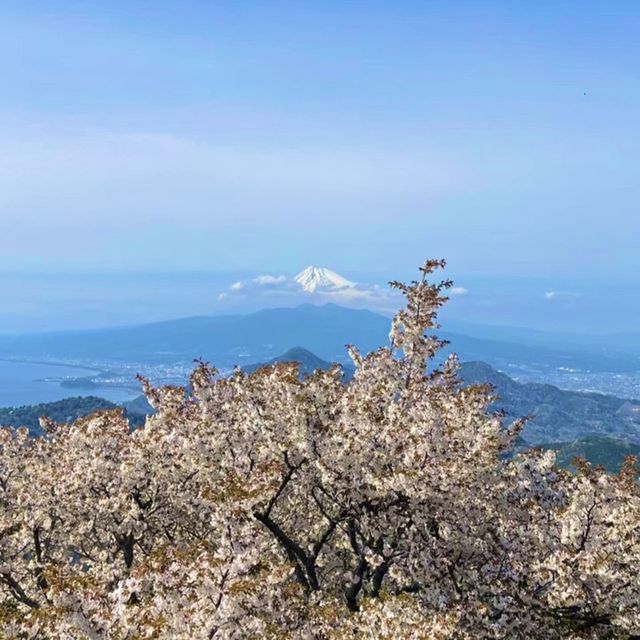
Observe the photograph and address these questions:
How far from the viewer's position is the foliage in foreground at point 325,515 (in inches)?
492

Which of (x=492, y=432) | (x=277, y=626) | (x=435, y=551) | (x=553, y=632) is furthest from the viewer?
(x=492, y=432)

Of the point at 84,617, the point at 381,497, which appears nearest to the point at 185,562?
the point at 84,617

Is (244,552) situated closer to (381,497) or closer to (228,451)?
(381,497)

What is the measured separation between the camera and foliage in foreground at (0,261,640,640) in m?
12.5

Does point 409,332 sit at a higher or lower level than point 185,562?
higher

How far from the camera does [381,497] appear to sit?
17.1m

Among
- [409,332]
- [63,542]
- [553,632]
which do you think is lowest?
[63,542]

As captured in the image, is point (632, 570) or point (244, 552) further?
point (632, 570)

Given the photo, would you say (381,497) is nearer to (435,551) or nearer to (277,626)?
(435,551)

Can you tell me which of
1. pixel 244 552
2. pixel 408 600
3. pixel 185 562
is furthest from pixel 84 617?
pixel 408 600

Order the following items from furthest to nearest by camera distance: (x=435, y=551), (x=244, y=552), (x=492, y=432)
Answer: (x=492, y=432), (x=435, y=551), (x=244, y=552)

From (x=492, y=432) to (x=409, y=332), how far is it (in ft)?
22.6

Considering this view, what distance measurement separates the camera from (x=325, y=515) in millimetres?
18500

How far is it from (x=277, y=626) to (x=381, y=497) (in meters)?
4.53
